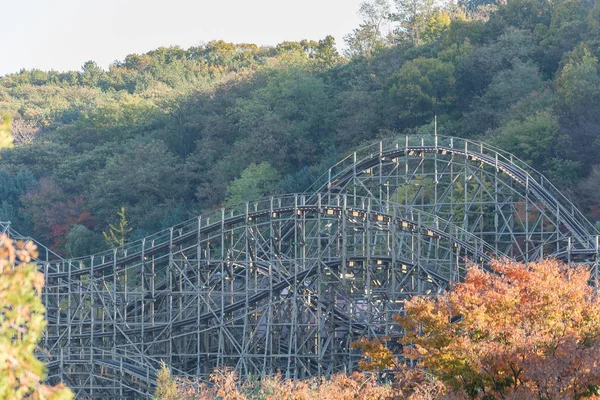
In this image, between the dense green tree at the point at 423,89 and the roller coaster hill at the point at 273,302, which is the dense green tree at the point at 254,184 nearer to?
the dense green tree at the point at 423,89

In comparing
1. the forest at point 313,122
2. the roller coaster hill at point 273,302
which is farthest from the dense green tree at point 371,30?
the roller coaster hill at point 273,302

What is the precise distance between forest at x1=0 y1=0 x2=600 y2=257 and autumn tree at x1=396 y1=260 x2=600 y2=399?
70.5 feet

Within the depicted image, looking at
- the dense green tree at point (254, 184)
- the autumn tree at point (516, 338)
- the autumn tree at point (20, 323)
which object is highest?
the autumn tree at point (20, 323)

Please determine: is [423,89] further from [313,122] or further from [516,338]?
[516,338]

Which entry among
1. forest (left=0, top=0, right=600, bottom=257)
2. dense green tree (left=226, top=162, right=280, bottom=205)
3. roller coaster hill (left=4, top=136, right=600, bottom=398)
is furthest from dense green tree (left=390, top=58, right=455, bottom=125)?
roller coaster hill (left=4, top=136, right=600, bottom=398)

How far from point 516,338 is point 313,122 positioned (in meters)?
38.6

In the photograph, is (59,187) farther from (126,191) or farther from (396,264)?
(396,264)

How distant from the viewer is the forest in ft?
144

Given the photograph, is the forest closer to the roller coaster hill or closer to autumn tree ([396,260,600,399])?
the roller coaster hill

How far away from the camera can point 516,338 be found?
17391 mm

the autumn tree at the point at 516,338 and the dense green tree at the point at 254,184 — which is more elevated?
the autumn tree at the point at 516,338

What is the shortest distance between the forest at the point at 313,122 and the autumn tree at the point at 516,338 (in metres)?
21.5

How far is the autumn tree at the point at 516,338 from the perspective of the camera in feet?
53.9

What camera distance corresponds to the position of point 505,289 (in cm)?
1903
